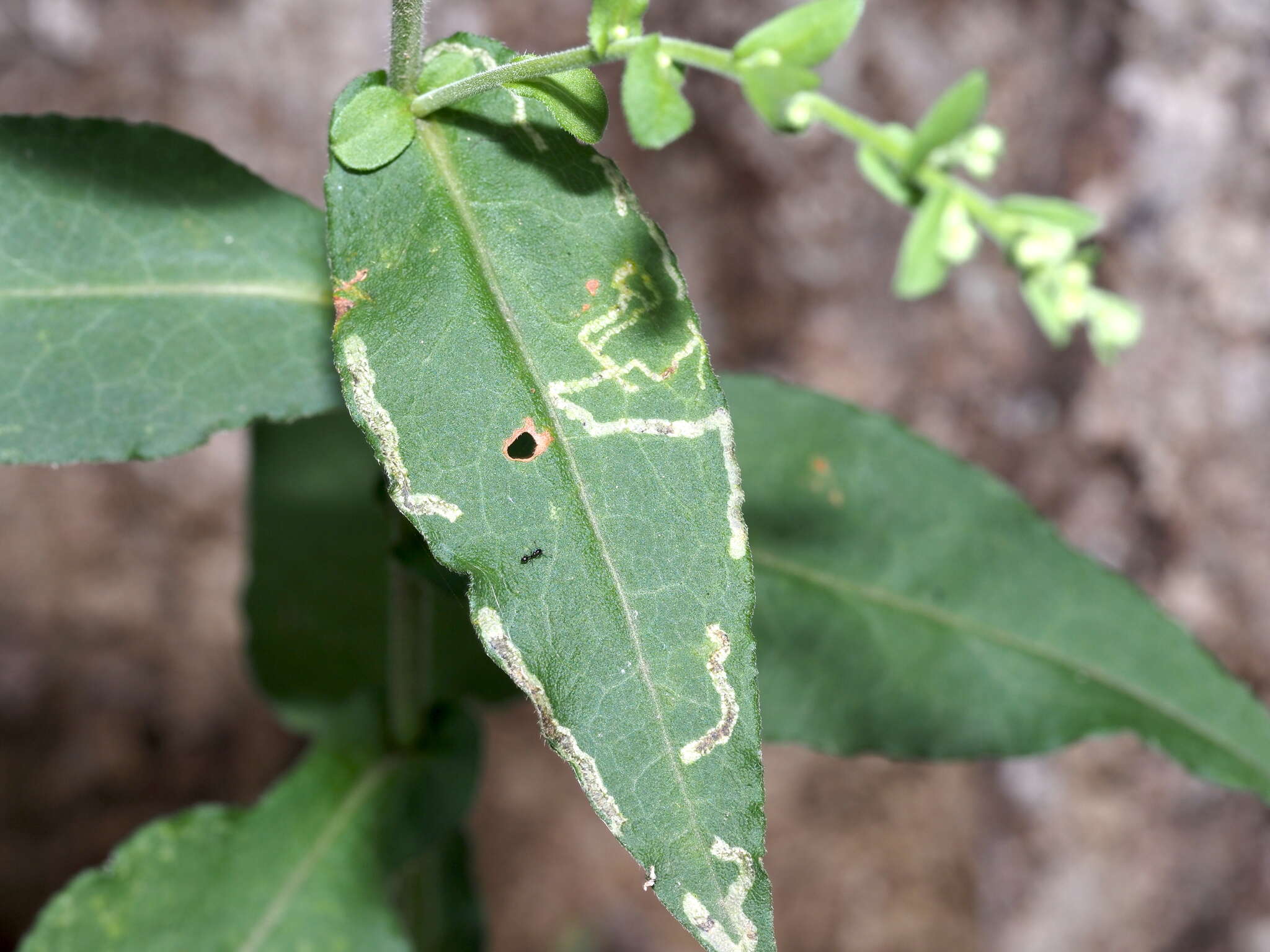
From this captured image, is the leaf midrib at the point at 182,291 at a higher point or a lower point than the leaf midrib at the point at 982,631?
higher

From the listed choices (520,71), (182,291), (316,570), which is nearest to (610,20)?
(520,71)

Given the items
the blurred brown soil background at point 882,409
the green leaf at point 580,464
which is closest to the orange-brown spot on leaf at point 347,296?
the green leaf at point 580,464

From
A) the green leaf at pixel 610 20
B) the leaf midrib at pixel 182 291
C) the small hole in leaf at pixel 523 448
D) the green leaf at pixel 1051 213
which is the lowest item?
the small hole in leaf at pixel 523 448

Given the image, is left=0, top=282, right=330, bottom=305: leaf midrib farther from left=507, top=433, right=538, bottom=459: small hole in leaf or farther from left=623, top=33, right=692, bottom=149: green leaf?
left=623, top=33, right=692, bottom=149: green leaf

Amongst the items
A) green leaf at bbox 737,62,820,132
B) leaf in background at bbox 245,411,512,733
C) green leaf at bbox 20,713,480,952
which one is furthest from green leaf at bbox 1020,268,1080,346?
leaf in background at bbox 245,411,512,733

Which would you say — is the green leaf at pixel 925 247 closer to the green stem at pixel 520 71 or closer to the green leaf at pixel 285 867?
the green stem at pixel 520 71

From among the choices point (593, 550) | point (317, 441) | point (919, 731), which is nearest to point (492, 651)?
point (593, 550)
